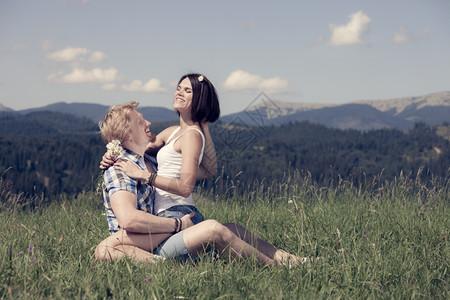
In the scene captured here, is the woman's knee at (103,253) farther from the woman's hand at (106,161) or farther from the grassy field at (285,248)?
the woman's hand at (106,161)

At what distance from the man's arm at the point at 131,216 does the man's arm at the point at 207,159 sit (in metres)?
0.86

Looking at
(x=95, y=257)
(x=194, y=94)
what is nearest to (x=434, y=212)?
(x=194, y=94)

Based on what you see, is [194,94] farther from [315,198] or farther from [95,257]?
[315,198]

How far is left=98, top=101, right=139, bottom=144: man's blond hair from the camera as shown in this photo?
4.30 meters

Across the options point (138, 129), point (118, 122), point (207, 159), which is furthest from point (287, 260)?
point (118, 122)

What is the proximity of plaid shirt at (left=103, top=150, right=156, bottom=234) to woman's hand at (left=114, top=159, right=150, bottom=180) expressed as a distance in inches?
2.1

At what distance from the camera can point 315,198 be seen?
649 cm

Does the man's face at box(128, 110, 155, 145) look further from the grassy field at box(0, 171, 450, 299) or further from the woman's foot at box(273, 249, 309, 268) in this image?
the woman's foot at box(273, 249, 309, 268)

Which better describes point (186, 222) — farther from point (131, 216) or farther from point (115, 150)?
point (115, 150)

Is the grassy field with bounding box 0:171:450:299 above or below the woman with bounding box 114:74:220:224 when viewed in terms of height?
below

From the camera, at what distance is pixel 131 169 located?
4234mm

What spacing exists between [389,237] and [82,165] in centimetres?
19721

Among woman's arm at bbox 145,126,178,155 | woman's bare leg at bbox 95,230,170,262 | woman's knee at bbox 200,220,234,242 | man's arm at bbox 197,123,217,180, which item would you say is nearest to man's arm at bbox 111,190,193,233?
woman's bare leg at bbox 95,230,170,262

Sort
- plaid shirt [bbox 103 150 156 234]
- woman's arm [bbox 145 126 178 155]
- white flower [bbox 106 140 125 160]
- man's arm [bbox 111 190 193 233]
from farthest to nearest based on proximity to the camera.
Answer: woman's arm [bbox 145 126 178 155]
white flower [bbox 106 140 125 160]
plaid shirt [bbox 103 150 156 234]
man's arm [bbox 111 190 193 233]
